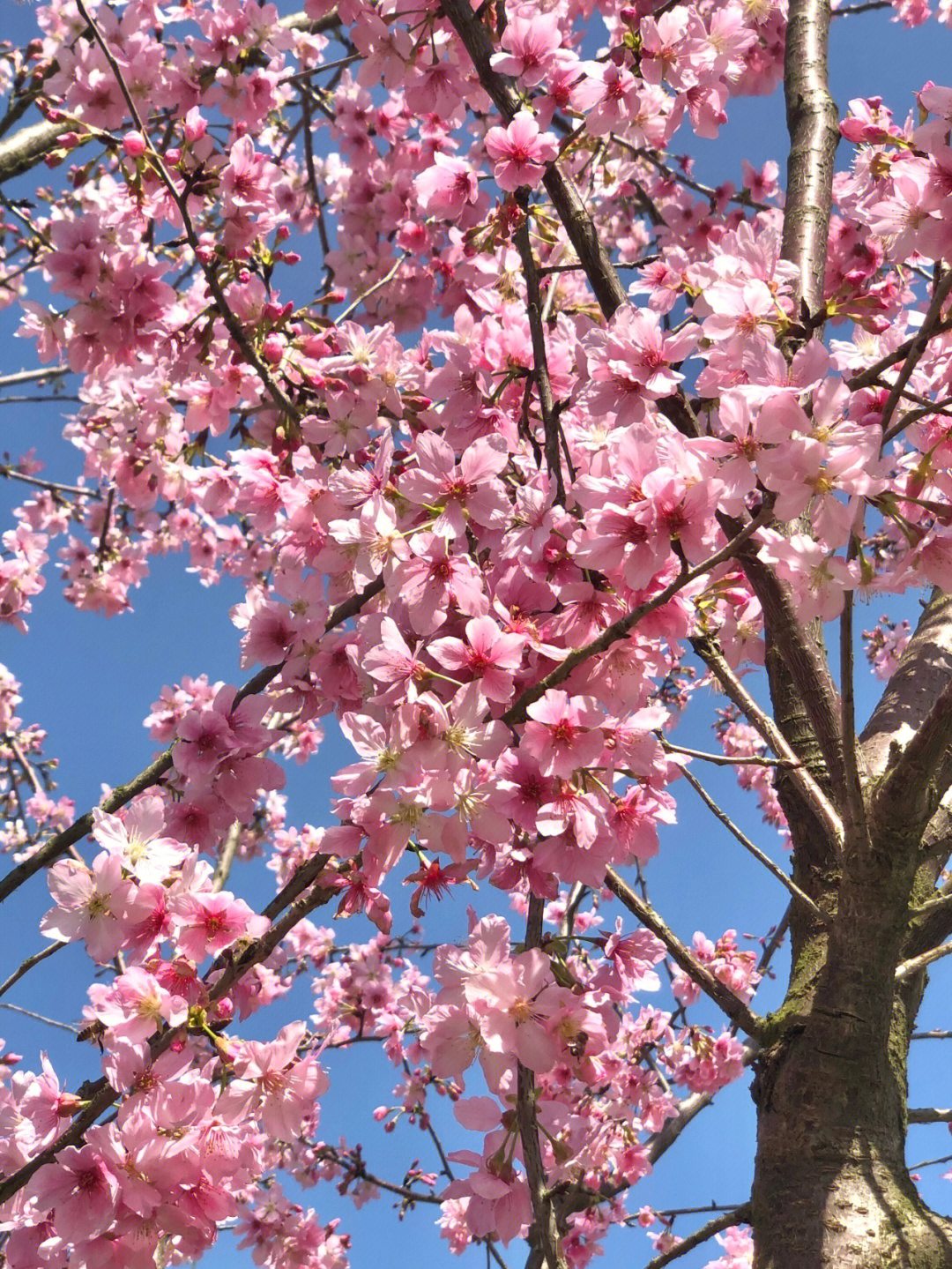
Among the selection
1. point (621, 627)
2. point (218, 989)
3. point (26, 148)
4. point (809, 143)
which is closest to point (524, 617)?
point (621, 627)

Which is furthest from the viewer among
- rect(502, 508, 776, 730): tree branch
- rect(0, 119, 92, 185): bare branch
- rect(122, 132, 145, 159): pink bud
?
rect(0, 119, 92, 185): bare branch

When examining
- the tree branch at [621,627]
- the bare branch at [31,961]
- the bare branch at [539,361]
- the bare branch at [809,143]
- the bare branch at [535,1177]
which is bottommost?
the bare branch at [535,1177]

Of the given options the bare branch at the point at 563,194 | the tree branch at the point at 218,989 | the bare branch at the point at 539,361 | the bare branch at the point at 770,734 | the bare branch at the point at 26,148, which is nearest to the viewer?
the tree branch at the point at 218,989

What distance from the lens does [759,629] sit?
73.9 inches

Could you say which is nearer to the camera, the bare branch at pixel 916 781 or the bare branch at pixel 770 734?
the bare branch at pixel 916 781

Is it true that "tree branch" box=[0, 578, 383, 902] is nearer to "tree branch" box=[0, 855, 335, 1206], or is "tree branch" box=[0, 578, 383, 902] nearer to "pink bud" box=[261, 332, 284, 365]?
"tree branch" box=[0, 855, 335, 1206]

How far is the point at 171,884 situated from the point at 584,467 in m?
0.92

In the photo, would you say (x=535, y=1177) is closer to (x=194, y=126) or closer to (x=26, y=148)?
(x=194, y=126)

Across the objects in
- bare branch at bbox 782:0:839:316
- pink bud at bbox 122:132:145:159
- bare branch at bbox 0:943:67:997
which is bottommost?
bare branch at bbox 0:943:67:997

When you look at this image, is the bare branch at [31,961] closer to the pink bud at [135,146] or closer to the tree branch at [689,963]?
the tree branch at [689,963]

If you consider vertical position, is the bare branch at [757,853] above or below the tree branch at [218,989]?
above

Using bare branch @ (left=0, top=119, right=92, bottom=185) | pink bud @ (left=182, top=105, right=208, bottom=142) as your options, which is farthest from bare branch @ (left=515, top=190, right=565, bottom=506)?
bare branch @ (left=0, top=119, right=92, bottom=185)

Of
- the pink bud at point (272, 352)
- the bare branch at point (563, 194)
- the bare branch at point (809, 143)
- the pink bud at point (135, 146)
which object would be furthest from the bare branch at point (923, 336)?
the pink bud at point (135, 146)

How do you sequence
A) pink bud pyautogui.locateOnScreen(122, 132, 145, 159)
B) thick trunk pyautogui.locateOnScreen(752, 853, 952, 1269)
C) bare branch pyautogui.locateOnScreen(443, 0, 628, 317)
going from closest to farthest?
thick trunk pyautogui.locateOnScreen(752, 853, 952, 1269) < bare branch pyautogui.locateOnScreen(443, 0, 628, 317) < pink bud pyautogui.locateOnScreen(122, 132, 145, 159)
